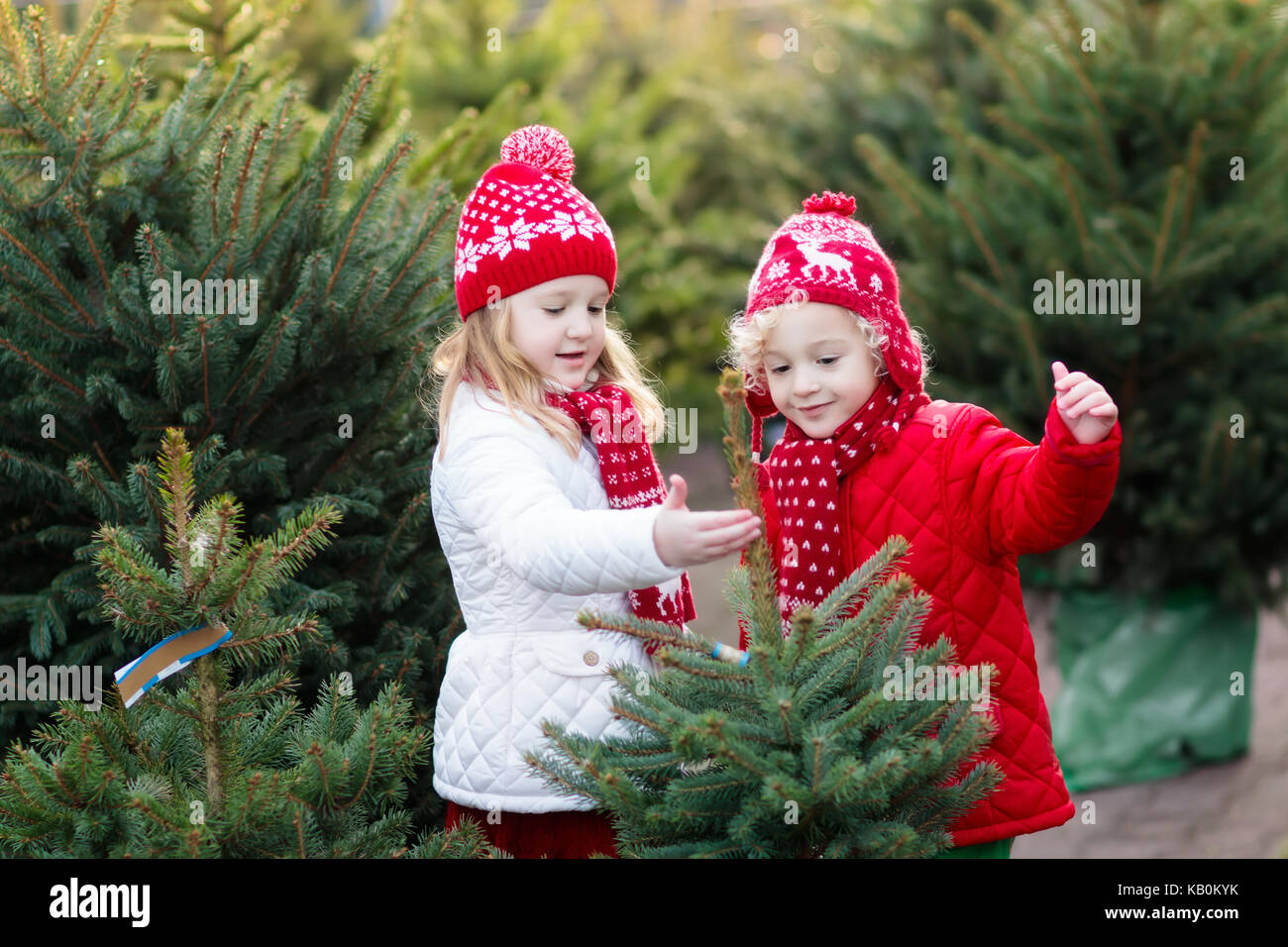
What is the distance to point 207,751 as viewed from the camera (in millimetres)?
2205

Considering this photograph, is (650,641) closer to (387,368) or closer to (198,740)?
(198,740)

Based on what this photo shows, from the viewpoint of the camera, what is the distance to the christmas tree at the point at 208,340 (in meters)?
2.93

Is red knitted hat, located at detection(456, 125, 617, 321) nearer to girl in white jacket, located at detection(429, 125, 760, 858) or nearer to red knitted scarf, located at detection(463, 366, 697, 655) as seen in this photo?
girl in white jacket, located at detection(429, 125, 760, 858)

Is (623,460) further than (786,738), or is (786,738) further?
(623,460)

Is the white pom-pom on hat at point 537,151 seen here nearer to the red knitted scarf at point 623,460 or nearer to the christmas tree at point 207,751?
the red knitted scarf at point 623,460

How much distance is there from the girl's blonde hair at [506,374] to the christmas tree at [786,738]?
1.85 feet

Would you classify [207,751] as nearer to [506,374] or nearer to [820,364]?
[506,374]

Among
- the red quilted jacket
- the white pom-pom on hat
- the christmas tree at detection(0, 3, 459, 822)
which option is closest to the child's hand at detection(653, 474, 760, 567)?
the red quilted jacket

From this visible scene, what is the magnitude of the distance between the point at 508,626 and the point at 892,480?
85 centimetres

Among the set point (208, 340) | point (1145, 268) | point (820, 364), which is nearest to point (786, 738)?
point (820, 364)

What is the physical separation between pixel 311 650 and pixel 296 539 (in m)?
0.80

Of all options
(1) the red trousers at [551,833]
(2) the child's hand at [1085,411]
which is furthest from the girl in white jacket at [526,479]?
(2) the child's hand at [1085,411]
